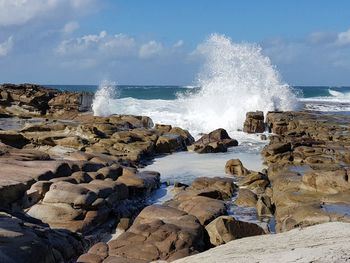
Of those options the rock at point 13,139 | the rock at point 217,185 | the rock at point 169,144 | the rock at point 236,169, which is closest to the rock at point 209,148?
the rock at point 169,144

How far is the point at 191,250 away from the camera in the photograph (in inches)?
307

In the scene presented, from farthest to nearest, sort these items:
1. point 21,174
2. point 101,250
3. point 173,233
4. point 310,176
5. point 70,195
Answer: point 310,176, point 21,174, point 70,195, point 173,233, point 101,250

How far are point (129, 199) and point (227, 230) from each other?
4.02 metres

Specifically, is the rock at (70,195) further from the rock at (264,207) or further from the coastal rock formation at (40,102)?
the coastal rock formation at (40,102)

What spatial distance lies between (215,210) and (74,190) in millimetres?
2906

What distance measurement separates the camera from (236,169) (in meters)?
15.8

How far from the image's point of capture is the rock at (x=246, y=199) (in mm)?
11758

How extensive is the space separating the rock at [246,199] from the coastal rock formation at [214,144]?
852 centimetres

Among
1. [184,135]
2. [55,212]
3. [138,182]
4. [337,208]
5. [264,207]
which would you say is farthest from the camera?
[184,135]

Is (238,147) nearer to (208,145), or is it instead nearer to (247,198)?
(208,145)

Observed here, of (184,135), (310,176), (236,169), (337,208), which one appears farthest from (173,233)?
(184,135)

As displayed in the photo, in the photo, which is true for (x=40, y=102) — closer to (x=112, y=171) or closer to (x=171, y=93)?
(x=112, y=171)

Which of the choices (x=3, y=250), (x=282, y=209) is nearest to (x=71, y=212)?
(x=282, y=209)

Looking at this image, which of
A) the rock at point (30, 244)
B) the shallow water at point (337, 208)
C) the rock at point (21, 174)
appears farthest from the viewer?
the rock at point (21, 174)
